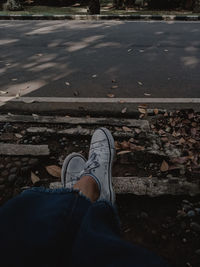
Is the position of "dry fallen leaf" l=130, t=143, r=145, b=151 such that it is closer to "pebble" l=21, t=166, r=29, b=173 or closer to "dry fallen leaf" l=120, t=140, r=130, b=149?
"dry fallen leaf" l=120, t=140, r=130, b=149

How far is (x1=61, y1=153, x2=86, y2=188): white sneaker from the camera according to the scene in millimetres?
2128

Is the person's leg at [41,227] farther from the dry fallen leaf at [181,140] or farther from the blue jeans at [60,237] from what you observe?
the dry fallen leaf at [181,140]

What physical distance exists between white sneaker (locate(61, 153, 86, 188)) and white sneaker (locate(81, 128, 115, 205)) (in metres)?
0.09

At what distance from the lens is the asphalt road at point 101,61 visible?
4047mm

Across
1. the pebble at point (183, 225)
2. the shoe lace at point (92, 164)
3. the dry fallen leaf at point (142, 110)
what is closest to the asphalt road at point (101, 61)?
the dry fallen leaf at point (142, 110)

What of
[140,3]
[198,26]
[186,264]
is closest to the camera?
[186,264]

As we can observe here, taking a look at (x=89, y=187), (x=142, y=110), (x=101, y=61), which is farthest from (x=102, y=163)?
(x=101, y=61)

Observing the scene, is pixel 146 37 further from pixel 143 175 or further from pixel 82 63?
pixel 143 175

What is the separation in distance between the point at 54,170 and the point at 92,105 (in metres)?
1.40

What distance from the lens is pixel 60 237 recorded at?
110 cm

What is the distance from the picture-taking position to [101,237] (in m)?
1.12

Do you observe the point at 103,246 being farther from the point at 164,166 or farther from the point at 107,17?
the point at 107,17

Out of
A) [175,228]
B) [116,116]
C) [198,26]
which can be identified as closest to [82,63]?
[116,116]

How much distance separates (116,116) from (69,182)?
145cm
